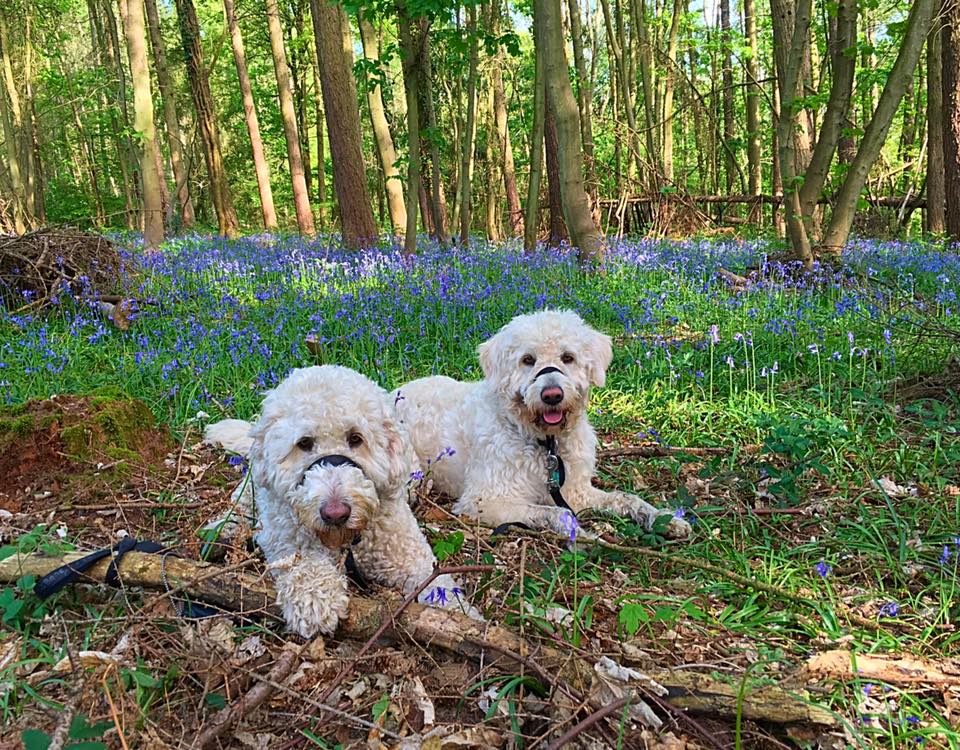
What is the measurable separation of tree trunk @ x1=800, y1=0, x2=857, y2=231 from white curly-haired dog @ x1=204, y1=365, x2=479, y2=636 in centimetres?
777

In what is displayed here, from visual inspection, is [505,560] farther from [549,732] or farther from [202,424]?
[202,424]

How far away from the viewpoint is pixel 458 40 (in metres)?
10.1

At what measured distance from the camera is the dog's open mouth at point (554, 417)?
391cm

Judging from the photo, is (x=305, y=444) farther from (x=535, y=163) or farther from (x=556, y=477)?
(x=535, y=163)

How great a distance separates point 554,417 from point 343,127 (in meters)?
9.64

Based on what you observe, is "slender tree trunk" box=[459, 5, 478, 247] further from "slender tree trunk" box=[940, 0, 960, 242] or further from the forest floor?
"slender tree trunk" box=[940, 0, 960, 242]

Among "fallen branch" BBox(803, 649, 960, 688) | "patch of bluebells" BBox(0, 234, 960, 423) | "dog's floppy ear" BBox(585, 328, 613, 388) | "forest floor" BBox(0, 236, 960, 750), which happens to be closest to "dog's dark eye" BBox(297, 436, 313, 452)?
"forest floor" BBox(0, 236, 960, 750)

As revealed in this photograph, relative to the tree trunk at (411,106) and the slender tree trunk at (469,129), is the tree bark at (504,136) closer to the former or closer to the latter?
the slender tree trunk at (469,129)

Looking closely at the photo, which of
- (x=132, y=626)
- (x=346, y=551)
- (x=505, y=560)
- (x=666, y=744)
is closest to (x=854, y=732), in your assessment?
(x=666, y=744)

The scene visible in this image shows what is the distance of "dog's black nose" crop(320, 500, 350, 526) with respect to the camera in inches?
96.5

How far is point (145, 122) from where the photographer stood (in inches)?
461

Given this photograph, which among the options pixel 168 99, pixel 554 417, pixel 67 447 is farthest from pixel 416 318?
pixel 168 99

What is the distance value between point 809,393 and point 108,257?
8.28m

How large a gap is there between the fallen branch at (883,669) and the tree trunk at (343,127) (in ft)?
34.2
